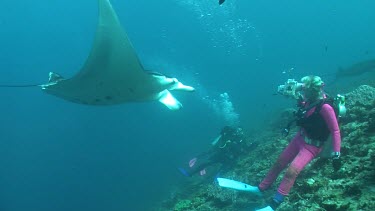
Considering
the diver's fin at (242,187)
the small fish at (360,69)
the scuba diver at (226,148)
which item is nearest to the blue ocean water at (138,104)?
the small fish at (360,69)

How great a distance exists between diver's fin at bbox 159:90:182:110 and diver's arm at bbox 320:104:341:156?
2263 mm

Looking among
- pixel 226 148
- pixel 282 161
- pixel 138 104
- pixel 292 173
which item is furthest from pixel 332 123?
pixel 138 104

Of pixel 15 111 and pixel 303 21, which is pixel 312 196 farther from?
pixel 303 21

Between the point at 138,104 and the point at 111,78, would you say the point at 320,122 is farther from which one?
the point at 138,104

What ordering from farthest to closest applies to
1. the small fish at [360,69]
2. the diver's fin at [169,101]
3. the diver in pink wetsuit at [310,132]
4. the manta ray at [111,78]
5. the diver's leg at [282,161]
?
the small fish at [360,69], the diver's leg at [282,161], the diver's fin at [169,101], the diver in pink wetsuit at [310,132], the manta ray at [111,78]

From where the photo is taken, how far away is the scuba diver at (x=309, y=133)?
5078mm

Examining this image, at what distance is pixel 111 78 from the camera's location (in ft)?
17.1

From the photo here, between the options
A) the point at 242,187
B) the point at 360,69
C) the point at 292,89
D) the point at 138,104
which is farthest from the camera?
the point at 138,104

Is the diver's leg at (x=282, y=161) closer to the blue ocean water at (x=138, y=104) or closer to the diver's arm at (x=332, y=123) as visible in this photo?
the diver's arm at (x=332, y=123)

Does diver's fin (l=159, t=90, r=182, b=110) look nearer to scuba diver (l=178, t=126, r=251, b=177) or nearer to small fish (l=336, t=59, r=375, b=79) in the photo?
scuba diver (l=178, t=126, r=251, b=177)

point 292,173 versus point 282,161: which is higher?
point 282,161

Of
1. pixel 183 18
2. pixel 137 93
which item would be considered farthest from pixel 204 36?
pixel 137 93

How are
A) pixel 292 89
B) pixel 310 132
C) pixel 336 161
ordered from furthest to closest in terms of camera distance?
pixel 292 89 < pixel 310 132 < pixel 336 161

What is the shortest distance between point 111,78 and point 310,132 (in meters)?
3.25
